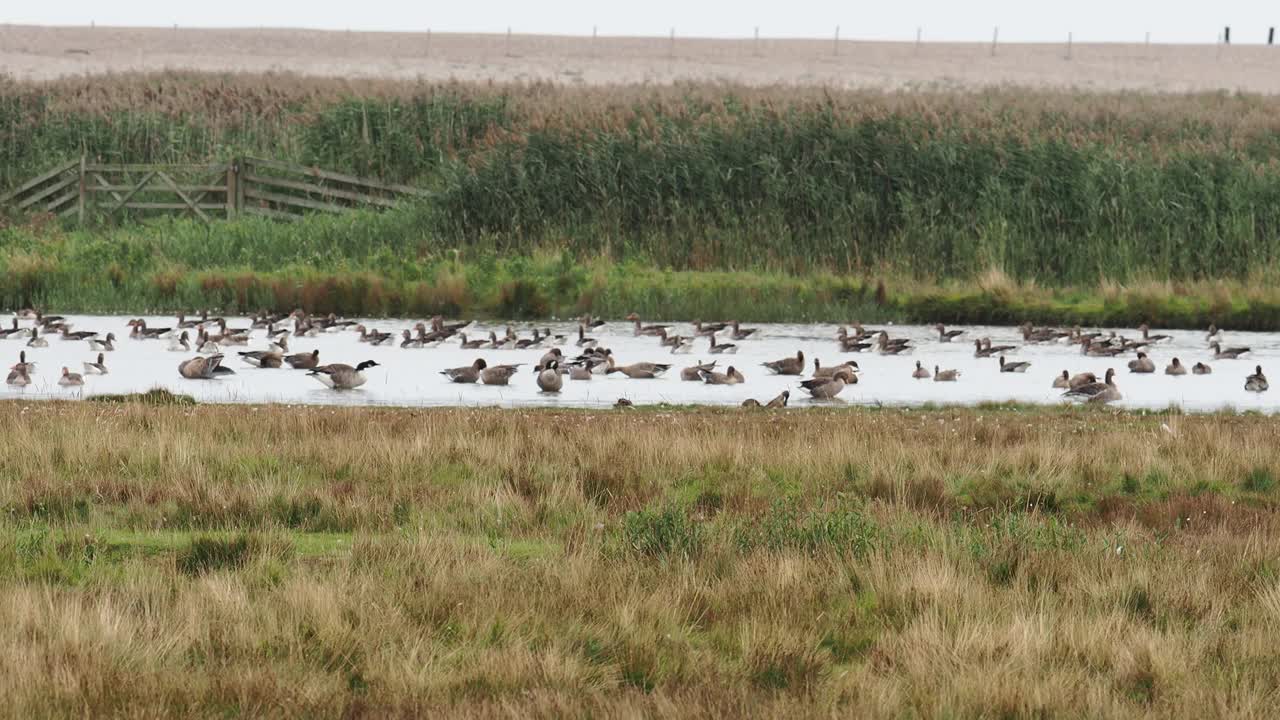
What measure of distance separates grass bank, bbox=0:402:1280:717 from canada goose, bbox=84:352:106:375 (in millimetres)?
7244

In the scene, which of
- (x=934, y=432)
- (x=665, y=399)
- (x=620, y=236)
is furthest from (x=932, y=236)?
(x=934, y=432)

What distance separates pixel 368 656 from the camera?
7.59m

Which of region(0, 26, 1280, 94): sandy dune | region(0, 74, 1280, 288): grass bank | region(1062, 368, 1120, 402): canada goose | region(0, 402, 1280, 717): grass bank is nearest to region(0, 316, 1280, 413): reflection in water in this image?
region(1062, 368, 1120, 402): canada goose

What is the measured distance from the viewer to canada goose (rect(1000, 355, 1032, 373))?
23495 mm

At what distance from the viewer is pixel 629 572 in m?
9.19

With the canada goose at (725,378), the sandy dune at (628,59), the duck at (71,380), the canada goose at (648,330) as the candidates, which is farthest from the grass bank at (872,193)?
the sandy dune at (628,59)

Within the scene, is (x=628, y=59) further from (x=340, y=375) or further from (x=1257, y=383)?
(x=1257, y=383)

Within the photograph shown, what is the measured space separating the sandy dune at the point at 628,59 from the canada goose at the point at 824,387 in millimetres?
55510

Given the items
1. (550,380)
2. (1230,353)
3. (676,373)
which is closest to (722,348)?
(676,373)

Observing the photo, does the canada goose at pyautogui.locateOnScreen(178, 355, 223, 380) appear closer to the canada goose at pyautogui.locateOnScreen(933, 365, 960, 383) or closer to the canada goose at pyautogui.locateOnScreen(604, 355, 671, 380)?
the canada goose at pyautogui.locateOnScreen(604, 355, 671, 380)

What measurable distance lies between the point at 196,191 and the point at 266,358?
22.8m

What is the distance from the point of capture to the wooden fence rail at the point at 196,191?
42.7 meters

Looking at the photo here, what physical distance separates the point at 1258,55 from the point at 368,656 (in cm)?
9867

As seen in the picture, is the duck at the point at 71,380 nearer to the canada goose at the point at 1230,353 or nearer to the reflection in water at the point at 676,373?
the reflection in water at the point at 676,373
